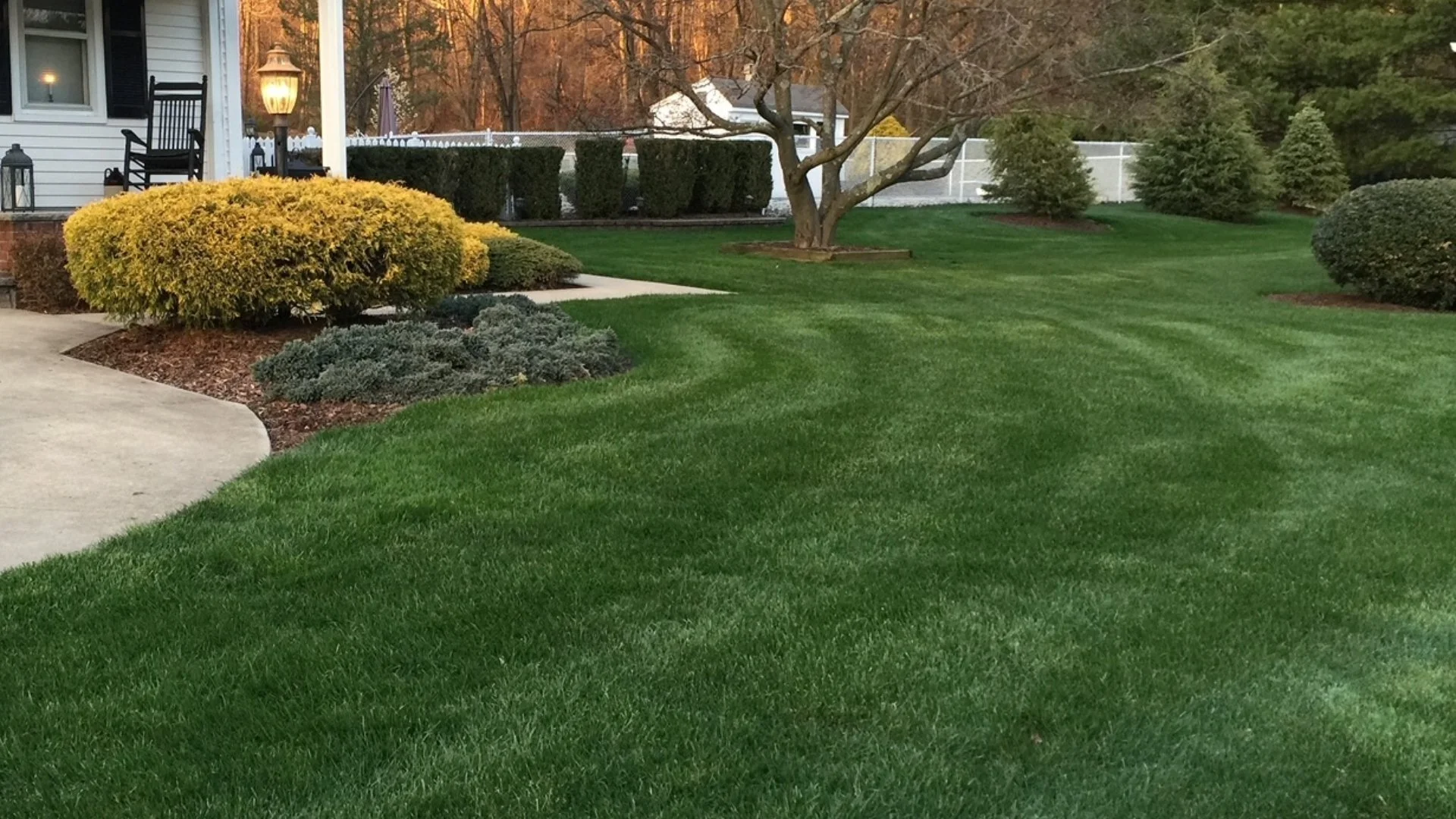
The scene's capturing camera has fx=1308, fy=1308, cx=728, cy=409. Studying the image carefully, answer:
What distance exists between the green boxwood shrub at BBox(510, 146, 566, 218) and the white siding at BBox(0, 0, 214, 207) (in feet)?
22.3

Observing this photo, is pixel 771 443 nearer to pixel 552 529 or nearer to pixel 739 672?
pixel 552 529

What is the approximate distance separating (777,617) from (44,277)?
7812 millimetres

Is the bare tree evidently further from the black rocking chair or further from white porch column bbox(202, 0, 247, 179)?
the black rocking chair

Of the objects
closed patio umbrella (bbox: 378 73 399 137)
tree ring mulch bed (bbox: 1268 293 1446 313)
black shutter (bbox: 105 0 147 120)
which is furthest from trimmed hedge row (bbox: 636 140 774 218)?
tree ring mulch bed (bbox: 1268 293 1446 313)

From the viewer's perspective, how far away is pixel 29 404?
244 inches

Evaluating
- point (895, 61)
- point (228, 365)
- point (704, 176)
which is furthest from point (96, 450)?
point (704, 176)

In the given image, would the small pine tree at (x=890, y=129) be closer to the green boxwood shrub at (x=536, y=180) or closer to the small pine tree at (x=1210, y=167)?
the small pine tree at (x=1210, y=167)

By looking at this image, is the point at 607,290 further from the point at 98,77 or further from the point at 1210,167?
the point at 1210,167

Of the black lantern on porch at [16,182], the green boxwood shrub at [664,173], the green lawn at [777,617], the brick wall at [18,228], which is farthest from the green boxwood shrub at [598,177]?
the green lawn at [777,617]

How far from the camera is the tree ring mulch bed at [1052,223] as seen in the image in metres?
22.8

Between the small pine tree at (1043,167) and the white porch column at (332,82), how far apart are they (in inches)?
583

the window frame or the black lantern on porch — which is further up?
the window frame

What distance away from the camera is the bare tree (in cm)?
1469

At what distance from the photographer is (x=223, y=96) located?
12586 millimetres
